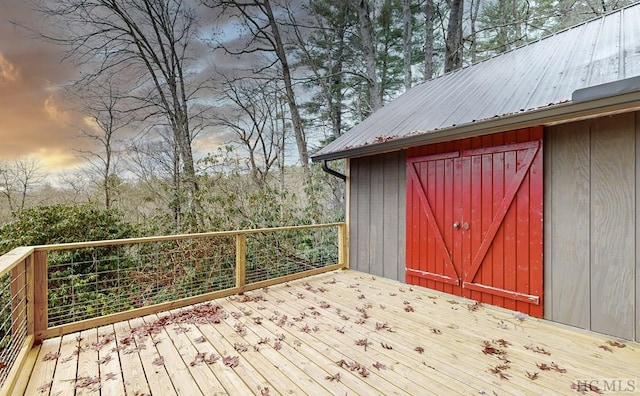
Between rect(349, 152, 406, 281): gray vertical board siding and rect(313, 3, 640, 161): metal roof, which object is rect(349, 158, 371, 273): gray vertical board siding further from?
rect(313, 3, 640, 161): metal roof

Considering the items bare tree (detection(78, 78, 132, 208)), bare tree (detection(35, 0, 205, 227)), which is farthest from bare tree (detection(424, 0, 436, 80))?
bare tree (detection(78, 78, 132, 208))

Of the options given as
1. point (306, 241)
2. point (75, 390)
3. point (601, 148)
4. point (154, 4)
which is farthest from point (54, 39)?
point (601, 148)

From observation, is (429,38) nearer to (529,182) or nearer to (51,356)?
(529,182)

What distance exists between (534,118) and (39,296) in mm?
4693

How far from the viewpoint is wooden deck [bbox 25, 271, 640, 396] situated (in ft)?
6.40

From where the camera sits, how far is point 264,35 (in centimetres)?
821

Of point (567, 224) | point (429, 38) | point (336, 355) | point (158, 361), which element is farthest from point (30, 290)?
point (429, 38)

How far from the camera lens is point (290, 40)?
28.6 ft

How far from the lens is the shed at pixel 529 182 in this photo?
2.55 meters

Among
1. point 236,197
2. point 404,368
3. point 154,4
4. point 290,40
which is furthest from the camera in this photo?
point 290,40

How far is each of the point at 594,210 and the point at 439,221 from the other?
1.52m

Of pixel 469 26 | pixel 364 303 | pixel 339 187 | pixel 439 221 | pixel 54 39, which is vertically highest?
pixel 469 26

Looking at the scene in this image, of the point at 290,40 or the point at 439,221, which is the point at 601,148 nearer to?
the point at 439,221

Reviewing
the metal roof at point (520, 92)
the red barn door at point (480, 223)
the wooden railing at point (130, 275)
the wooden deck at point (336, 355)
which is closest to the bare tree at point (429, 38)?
the metal roof at point (520, 92)
